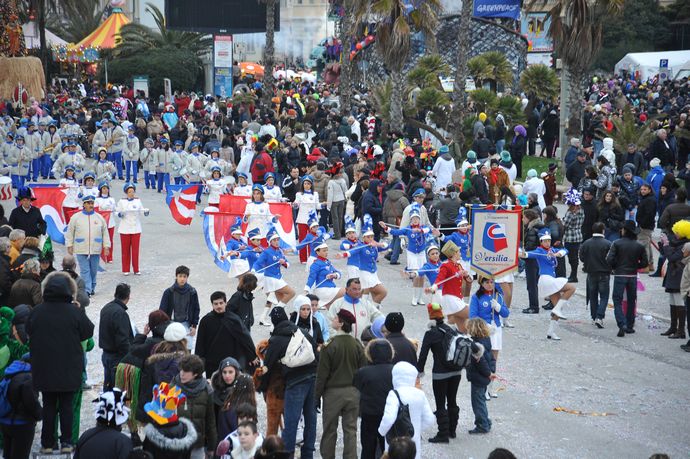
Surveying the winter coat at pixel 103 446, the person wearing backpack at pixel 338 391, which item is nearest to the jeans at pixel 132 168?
the person wearing backpack at pixel 338 391

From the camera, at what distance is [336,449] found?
10.8 metres

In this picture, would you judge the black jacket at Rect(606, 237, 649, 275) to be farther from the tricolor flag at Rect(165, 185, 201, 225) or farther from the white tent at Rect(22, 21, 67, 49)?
the white tent at Rect(22, 21, 67, 49)

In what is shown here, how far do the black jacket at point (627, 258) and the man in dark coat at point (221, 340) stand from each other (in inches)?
269

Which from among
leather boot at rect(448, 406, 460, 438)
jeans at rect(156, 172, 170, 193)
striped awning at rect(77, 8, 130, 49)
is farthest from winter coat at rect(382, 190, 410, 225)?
striped awning at rect(77, 8, 130, 49)

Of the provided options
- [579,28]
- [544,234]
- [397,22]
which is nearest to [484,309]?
[544,234]

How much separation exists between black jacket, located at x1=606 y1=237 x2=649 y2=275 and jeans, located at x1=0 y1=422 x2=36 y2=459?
29.1 feet

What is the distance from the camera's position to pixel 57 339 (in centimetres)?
980

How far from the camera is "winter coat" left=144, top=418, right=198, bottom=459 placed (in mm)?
8086

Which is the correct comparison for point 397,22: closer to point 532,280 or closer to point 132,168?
point 132,168

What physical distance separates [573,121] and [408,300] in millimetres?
12575

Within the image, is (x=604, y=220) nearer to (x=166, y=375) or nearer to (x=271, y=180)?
(x=271, y=180)

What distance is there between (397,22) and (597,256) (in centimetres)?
1554

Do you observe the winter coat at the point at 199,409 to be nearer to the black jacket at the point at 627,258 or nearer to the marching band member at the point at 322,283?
the marching band member at the point at 322,283

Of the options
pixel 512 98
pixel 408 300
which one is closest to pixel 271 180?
pixel 408 300
